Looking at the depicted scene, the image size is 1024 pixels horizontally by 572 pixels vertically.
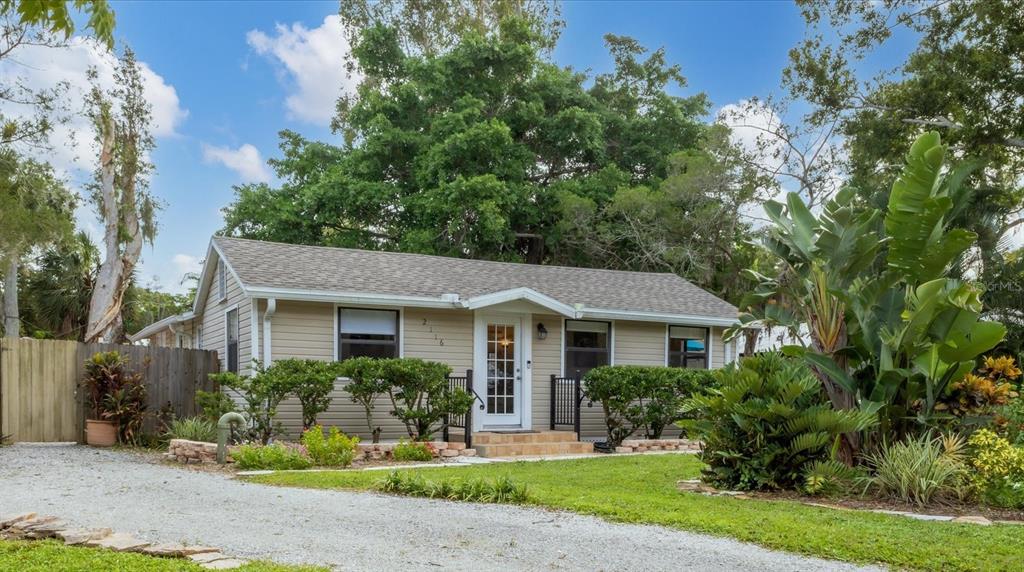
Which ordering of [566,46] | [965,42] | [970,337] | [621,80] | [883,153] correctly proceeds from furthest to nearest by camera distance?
[566,46] → [621,80] → [883,153] → [965,42] → [970,337]

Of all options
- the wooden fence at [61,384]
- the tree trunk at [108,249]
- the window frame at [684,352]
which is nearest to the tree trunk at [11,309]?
the tree trunk at [108,249]

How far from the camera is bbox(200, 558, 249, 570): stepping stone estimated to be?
4.61m

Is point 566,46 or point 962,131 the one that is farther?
point 566,46

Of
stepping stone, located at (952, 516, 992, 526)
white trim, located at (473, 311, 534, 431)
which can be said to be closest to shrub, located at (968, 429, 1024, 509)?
stepping stone, located at (952, 516, 992, 526)

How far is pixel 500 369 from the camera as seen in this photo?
1446 cm

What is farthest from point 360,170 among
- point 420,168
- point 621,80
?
point 621,80

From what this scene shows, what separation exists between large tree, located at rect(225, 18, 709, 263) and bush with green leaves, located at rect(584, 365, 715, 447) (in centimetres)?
939

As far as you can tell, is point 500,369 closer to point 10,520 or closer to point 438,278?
point 438,278

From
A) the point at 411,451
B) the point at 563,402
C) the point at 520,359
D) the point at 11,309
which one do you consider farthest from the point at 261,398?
the point at 11,309

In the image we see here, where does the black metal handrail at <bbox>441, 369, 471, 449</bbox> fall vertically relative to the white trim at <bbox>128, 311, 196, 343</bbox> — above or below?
below

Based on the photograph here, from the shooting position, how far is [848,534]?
575cm

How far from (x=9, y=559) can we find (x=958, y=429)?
8456mm

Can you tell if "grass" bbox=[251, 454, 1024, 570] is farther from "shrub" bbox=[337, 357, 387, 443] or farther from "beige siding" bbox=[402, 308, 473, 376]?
"beige siding" bbox=[402, 308, 473, 376]

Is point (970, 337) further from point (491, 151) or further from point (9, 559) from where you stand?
point (491, 151)
